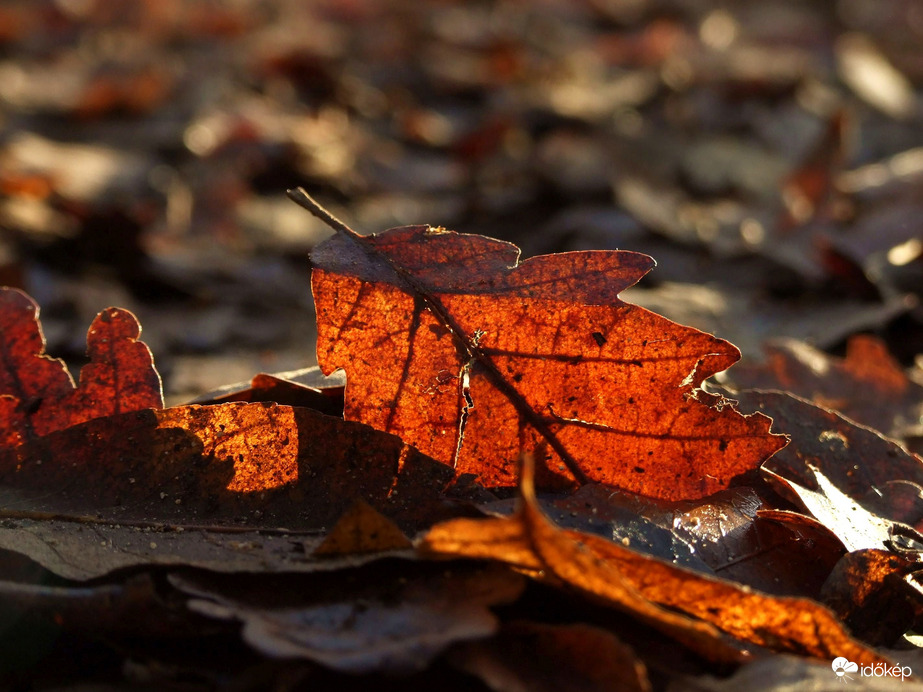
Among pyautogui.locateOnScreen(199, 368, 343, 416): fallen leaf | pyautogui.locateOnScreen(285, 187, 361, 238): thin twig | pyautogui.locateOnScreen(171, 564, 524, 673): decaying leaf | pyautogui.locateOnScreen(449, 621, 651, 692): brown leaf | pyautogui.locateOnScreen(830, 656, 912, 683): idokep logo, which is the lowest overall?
pyautogui.locateOnScreen(830, 656, 912, 683): idokep logo

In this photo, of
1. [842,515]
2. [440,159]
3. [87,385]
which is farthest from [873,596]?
[440,159]

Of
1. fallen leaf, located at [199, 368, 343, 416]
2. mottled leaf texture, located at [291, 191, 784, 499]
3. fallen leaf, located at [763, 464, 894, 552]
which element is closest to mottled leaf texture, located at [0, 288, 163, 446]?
fallen leaf, located at [199, 368, 343, 416]

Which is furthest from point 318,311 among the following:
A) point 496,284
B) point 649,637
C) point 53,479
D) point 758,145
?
point 758,145

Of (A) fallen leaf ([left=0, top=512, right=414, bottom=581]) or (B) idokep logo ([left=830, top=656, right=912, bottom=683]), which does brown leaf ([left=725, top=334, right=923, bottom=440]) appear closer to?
(B) idokep logo ([left=830, top=656, right=912, bottom=683])

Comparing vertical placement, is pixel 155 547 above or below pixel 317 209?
below

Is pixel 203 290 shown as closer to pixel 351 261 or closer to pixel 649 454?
pixel 351 261

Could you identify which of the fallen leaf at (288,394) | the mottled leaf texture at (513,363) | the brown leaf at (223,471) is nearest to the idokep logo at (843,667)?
the mottled leaf texture at (513,363)

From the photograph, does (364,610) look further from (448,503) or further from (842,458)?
(842,458)
